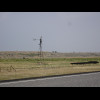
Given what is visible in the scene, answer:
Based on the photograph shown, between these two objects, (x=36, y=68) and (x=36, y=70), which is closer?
(x=36, y=70)

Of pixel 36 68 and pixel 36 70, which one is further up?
pixel 36 70

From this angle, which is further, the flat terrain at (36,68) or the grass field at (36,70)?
the flat terrain at (36,68)

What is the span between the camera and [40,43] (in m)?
38.1

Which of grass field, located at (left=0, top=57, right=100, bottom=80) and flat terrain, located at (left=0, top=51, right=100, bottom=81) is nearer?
grass field, located at (left=0, top=57, right=100, bottom=80)
